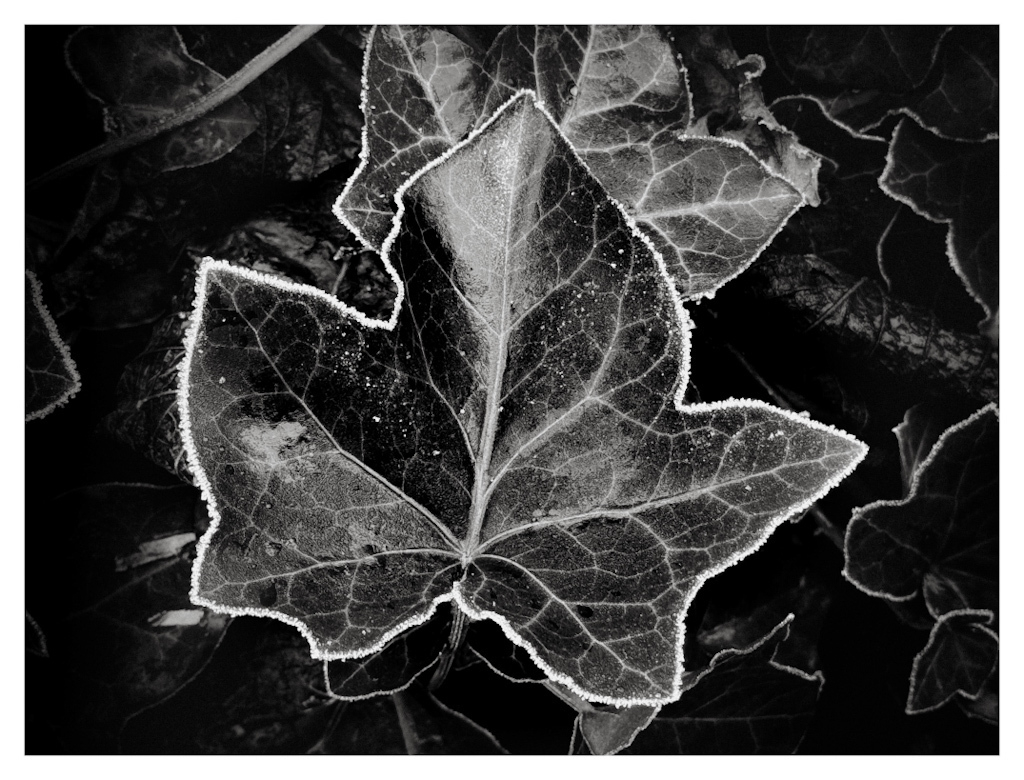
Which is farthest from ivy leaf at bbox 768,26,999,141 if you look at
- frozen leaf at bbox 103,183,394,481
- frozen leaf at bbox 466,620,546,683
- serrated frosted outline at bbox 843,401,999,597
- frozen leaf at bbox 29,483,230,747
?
frozen leaf at bbox 29,483,230,747

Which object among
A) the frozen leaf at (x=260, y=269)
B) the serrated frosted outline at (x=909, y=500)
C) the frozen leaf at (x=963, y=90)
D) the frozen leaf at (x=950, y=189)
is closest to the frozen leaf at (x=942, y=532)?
the serrated frosted outline at (x=909, y=500)

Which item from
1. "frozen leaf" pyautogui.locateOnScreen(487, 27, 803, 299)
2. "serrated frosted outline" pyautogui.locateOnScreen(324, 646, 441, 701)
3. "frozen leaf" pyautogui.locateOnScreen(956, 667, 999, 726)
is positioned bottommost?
"frozen leaf" pyautogui.locateOnScreen(956, 667, 999, 726)

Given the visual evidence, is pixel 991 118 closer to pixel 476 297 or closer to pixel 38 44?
pixel 476 297

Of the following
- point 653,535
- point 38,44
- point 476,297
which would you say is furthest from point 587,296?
point 38,44

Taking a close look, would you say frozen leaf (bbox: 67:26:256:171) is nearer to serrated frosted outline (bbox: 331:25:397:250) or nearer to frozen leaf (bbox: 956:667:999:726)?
serrated frosted outline (bbox: 331:25:397:250)

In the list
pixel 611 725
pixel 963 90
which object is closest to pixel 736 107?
pixel 963 90
